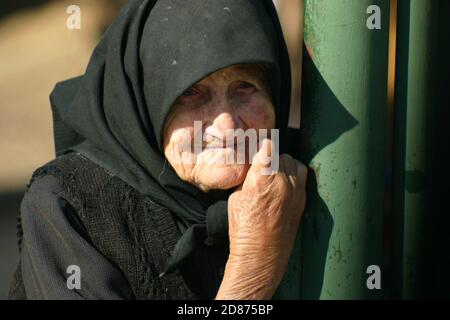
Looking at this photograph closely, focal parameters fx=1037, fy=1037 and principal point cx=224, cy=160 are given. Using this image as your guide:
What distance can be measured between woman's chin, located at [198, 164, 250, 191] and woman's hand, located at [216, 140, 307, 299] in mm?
32

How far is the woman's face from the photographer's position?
2.71 m

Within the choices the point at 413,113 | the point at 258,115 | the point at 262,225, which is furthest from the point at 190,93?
the point at 413,113

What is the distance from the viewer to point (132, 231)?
2.82 metres

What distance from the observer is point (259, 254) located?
8.73 ft

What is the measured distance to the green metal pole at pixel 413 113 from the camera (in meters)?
2.92

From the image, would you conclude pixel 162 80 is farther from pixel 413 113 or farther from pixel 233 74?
pixel 413 113

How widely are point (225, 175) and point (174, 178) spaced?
0.59 feet

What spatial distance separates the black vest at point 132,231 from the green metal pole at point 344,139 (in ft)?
1.24

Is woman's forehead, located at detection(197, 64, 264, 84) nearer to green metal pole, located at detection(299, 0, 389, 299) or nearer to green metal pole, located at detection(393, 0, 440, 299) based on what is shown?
green metal pole, located at detection(299, 0, 389, 299)

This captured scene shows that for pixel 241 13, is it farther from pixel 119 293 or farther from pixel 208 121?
pixel 119 293

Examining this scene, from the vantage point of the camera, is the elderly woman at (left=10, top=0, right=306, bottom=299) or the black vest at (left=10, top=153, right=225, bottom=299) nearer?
the elderly woman at (left=10, top=0, right=306, bottom=299)

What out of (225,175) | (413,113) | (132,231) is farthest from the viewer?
(413,113)

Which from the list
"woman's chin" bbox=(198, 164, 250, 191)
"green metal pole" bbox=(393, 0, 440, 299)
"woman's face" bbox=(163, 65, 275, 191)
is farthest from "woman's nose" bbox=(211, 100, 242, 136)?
"green metal pole" bbox=(393, 0, 440, 299)

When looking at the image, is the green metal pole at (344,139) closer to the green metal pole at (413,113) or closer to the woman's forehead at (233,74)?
the woman's forehead at (233,74)
